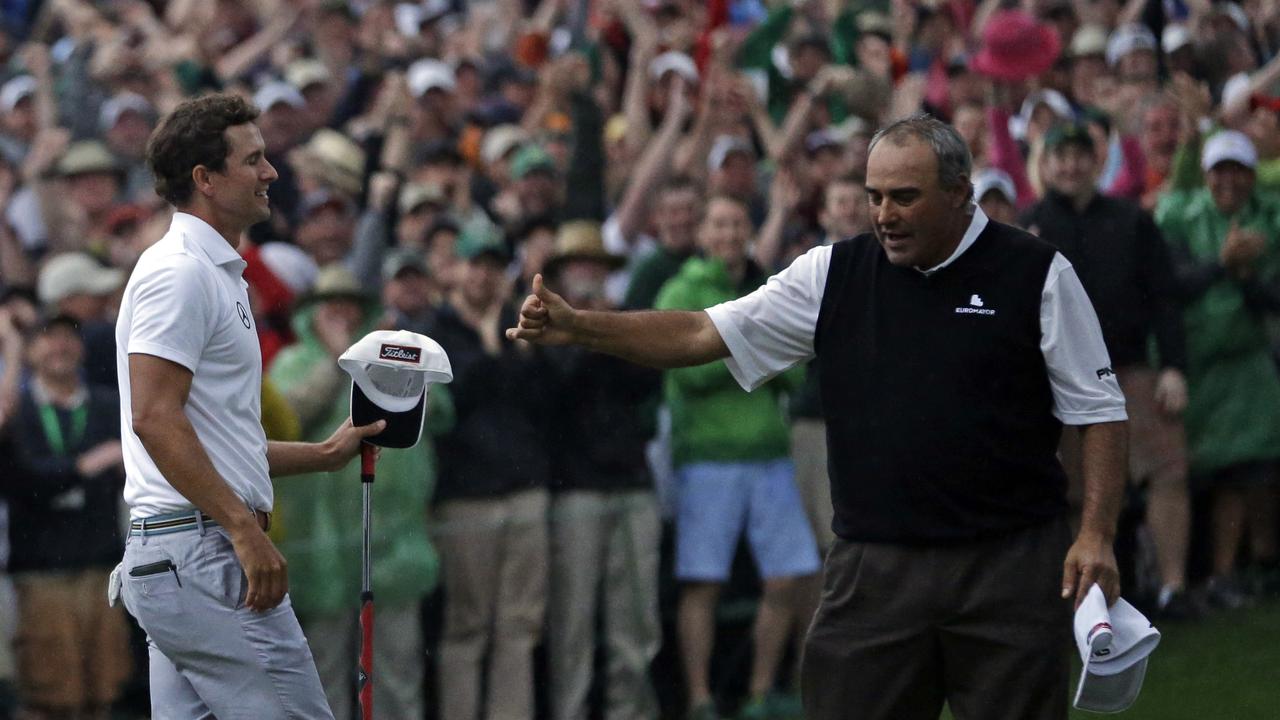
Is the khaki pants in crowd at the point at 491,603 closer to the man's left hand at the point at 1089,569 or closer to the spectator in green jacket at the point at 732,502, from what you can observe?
the spectator in green jacket at the point at 732,502

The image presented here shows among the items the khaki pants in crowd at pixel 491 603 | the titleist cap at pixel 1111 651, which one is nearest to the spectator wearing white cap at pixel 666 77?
the khaki pants in crowd at pixel 491 603

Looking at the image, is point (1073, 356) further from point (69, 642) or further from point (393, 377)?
point (69, 642)

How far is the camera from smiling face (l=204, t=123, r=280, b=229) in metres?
5.28

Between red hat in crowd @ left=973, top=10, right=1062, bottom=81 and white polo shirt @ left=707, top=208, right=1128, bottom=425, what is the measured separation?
7029 mm

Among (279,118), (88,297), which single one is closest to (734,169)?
(279,118)

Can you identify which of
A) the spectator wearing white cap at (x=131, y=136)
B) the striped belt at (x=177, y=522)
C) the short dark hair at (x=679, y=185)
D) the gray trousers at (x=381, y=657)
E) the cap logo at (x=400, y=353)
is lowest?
the gray trousers at (x=381, y=657)

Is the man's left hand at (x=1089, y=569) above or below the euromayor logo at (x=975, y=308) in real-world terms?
below

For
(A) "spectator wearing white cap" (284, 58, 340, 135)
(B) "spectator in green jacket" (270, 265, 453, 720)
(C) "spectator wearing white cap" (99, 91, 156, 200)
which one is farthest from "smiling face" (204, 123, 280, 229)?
(A) "spectator wearing white cap" (284, 58, 340, 135)

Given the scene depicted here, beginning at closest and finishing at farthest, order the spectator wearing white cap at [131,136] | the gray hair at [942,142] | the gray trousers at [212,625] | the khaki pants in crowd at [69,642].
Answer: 1. the gray trousers at [212,625]
2. the gray hair at [942,142]
3. the khaki pants in crowd at [69,642]
4. the spectator wearing white cap at [131,136]

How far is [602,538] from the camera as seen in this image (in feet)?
28.8

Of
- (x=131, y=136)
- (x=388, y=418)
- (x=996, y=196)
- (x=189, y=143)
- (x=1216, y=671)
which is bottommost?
(x=1216, y=671)

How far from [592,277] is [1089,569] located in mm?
4655

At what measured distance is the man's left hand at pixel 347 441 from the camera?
5566mm

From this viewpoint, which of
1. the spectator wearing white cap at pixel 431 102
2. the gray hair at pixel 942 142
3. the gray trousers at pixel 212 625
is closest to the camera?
the gray trousers at pixel 212 625
